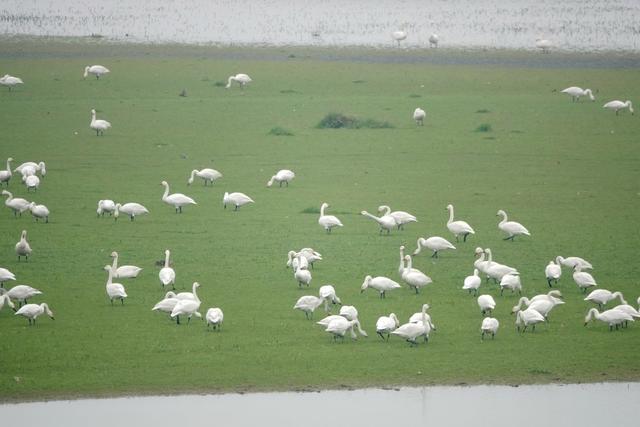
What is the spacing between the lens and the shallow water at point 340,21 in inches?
2414

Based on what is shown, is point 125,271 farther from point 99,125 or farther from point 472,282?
point 99,125

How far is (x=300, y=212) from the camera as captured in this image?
1048 inches

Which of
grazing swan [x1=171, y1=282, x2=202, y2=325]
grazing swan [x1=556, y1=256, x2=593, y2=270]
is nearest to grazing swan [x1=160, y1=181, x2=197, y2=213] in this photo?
grazing swan [x1=171, y1=282, x2=202, y2=325]

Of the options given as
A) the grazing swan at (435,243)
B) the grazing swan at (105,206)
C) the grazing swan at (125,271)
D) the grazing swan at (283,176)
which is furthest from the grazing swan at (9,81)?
the grazing swan at (435,243)

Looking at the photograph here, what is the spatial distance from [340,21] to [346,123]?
114ft

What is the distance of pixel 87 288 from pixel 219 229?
4.96m

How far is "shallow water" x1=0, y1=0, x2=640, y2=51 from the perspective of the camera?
201 feet

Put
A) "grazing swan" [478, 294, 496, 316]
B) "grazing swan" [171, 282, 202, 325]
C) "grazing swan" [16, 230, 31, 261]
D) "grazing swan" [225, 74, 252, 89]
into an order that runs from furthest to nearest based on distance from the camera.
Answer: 1. "grazing swan" [225, 74, 252, 89]
2. "grazing swan" [16, 230, 31, 261]
3. "grazing swan" [478, 294, 496, 316]
4. "grazing swan" [171, 282, 202, 325]

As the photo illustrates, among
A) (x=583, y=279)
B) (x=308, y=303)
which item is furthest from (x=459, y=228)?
(x=308, y=303)

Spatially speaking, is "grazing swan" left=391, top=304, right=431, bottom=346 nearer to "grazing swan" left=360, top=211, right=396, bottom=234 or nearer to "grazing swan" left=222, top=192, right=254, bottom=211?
"grazing swan" left=360, top=211, right=396, bottom=234

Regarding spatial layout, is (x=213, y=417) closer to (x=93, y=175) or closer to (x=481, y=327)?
(x=481, y=327)

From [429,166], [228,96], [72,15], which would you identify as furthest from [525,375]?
[72,15]

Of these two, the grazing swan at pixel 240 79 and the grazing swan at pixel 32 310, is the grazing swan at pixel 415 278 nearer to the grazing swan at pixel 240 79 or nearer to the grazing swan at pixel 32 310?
the grazing swan at pixel 32 310

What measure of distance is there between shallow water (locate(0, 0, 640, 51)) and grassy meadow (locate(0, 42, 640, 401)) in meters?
10.2
